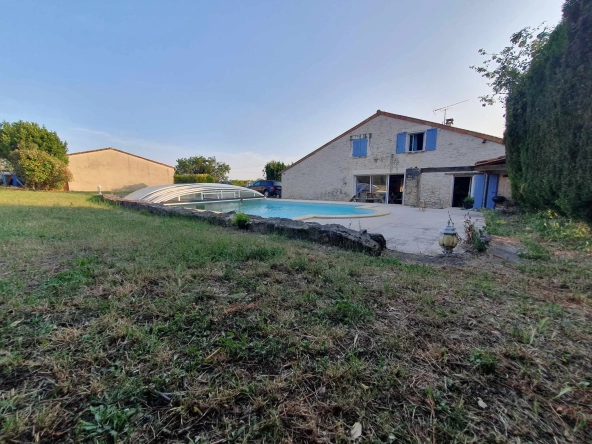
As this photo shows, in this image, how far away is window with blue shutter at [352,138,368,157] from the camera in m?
17.2

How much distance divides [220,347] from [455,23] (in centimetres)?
1166

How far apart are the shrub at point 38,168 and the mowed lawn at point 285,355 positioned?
20.8 m

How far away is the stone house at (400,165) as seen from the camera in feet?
44.0

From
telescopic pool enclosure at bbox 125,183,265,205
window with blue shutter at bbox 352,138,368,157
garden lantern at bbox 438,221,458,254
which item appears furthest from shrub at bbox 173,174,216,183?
garden lantern at bbox 438,221,458,254

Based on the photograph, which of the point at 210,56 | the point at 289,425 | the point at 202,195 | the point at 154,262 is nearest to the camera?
the point at 289,425

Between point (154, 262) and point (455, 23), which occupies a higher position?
point (455, 23)

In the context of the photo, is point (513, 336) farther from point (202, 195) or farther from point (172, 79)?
point (172, 79)

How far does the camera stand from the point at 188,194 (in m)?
14.7

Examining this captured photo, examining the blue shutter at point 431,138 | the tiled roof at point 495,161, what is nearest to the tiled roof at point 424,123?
the blue shutter at point 431,138

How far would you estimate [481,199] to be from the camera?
13.1m

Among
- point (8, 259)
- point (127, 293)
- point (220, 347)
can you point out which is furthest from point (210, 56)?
point (220, 347)

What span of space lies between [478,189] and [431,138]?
3944mm

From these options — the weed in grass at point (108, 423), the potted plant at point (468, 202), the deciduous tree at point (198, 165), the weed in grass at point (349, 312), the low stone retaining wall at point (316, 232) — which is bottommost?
the weed in grass at point (108, 423)

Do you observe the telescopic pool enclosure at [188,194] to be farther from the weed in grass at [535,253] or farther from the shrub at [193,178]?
the weed in grass at [535,253]
